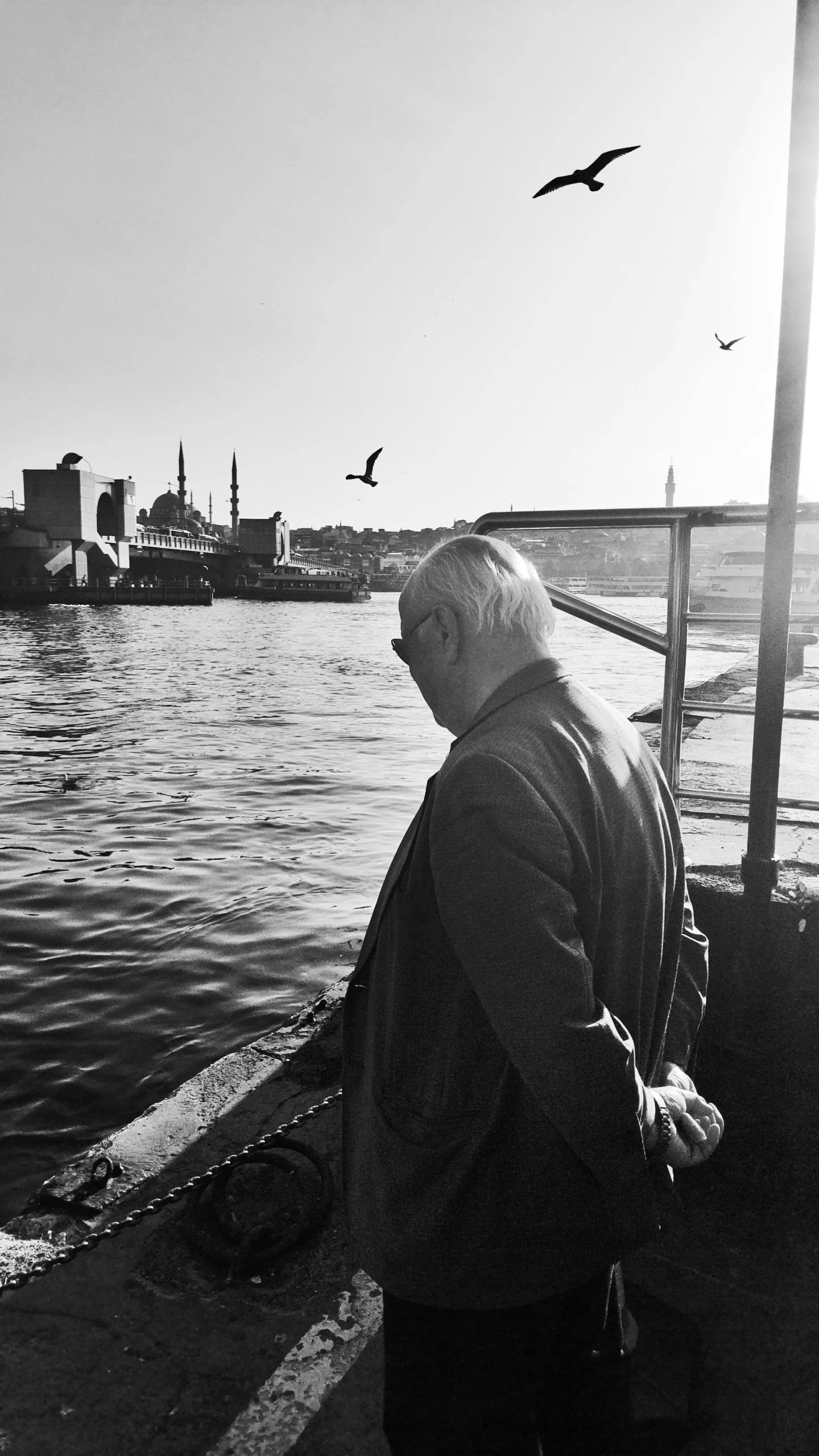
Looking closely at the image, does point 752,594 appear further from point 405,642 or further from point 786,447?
point 405,642

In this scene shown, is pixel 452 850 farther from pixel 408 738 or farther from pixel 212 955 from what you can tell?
pixel 408 738

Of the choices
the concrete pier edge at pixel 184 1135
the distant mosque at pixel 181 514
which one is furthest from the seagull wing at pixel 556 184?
the distant mosque at pixel 181 514

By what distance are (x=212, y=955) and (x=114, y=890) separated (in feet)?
5.77

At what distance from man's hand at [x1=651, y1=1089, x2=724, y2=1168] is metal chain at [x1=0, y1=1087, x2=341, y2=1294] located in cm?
149

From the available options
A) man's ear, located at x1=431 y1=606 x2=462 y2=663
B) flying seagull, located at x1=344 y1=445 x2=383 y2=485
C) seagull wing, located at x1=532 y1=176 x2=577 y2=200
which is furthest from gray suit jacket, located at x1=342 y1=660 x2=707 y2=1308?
flying seagull, located at x1=344 y1=445 x2=383 y2=485

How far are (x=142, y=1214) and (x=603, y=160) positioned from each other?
623 centimetres

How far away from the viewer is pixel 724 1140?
8.92ft

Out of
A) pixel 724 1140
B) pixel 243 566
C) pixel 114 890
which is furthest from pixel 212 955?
pixel 243 566

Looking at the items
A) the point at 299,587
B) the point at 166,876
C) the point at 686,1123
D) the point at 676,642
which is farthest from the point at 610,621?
the point at 299,587

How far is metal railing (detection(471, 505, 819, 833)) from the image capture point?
289 cm

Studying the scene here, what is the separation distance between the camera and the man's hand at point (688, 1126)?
151cm

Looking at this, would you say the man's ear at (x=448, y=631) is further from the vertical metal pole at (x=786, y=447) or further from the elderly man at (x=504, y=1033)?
the vertical metal pole at (x=786, y=447)

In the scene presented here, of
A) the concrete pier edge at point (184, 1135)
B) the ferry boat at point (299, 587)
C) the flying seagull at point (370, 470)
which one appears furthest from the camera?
the ferry boat at point (299, 587)

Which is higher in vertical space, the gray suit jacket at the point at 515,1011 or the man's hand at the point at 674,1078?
the gray suit jacket at the point at 515,1011
